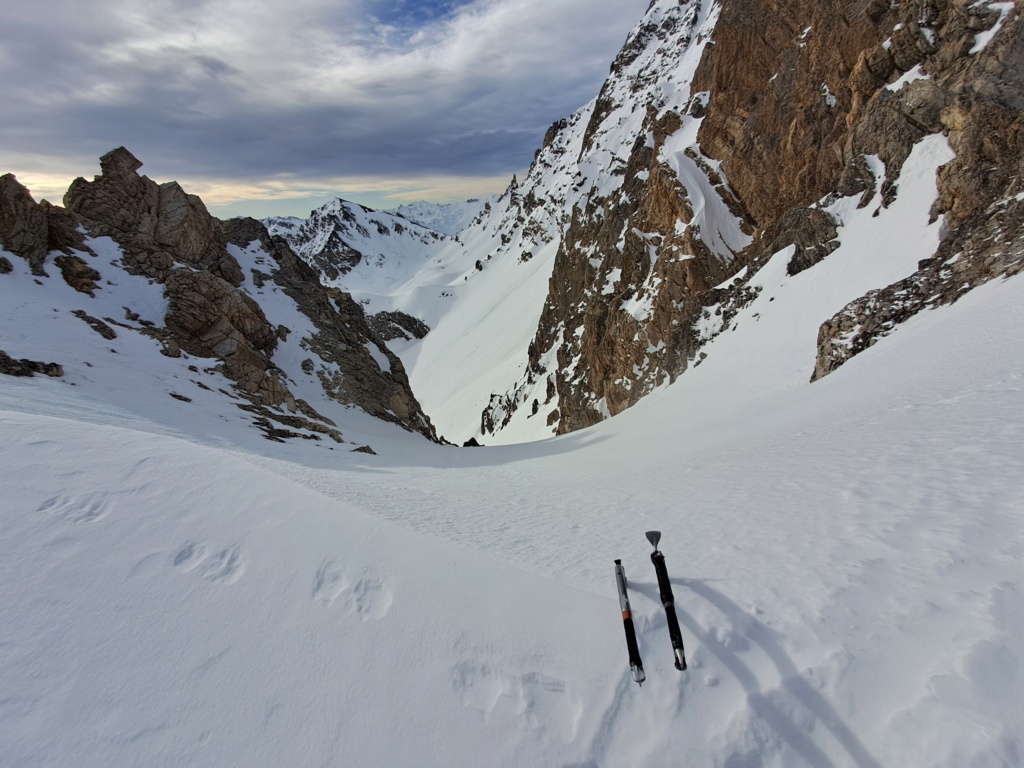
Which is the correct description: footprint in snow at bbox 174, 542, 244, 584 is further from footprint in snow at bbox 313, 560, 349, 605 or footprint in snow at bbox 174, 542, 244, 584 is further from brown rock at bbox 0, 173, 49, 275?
brown rock at bbox 0, 173, 49, 275

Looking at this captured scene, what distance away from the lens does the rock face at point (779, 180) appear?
17047 mm

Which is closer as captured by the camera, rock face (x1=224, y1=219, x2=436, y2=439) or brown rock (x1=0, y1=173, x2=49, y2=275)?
brown rock (x1=0, y1=173, x2=49, y2=275)

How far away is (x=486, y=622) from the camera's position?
3443mm

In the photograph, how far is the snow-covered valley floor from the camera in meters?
2.69

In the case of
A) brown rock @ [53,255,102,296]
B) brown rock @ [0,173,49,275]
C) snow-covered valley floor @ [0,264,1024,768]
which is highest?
brown rock @ [0,173,49,275]

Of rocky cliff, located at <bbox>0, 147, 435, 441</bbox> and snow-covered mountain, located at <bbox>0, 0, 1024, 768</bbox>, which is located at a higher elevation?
rocky cliff, located at <bbox>0, 147, 435, 441</bbox>

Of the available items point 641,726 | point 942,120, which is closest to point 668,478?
point 641,726

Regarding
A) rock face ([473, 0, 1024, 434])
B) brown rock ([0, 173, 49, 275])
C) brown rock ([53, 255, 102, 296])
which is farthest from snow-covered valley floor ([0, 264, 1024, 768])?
brown rock ([0, 173, 49, 275])

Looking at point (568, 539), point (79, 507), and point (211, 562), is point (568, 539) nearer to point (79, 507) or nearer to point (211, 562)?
point (211, 562)

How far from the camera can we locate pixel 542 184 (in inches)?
5512

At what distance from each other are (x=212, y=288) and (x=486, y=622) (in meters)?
26.7

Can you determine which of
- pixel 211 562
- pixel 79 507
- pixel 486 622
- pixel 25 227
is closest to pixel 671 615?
pixel 486 622

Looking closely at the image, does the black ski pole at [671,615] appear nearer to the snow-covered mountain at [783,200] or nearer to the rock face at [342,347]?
the snow-covered mountain at [783,200]

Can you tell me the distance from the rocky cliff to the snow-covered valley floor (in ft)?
39.8
